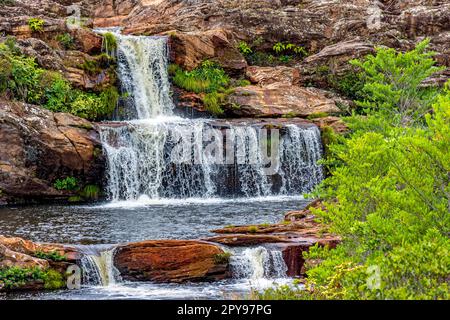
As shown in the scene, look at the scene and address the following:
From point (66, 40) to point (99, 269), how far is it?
18.7 metres

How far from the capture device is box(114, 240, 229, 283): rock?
12.2 metres

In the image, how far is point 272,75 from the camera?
3216cm

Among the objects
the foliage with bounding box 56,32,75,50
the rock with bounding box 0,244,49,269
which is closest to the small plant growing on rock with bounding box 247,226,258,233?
the rock with bounding box 0,244,49,269

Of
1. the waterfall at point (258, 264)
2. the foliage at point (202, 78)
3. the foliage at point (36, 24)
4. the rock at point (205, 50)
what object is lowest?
the waterfall at point (258, 264)

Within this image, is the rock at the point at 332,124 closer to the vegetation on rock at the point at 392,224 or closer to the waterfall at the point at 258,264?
the waterfall at the point at 258,264

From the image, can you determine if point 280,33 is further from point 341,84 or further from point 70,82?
point 70,82

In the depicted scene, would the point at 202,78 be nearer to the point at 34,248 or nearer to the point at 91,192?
the point at 91,192

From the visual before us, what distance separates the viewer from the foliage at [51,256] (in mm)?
12023

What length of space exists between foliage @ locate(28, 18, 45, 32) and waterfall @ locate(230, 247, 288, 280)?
19.7 meters

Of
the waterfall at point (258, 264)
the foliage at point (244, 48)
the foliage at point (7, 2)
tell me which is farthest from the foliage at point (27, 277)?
the foliage at point (7, 2)

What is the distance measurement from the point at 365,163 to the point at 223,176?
1681 cm

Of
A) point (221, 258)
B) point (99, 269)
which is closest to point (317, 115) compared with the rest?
point (221, 258)

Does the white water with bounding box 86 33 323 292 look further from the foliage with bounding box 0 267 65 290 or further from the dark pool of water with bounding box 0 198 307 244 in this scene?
the foliage with bounding box 0 267 65 290

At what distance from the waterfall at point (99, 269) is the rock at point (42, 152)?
36.8ft
